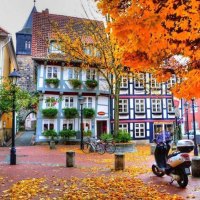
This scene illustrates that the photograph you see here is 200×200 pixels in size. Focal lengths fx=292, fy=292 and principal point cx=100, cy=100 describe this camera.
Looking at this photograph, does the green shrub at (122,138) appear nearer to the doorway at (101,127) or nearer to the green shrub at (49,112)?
the green shrub at (49,112)

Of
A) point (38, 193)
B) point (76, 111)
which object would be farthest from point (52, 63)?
point (38, 193)

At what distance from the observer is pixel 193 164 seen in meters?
10.3

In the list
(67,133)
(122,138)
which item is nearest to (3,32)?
(67,133)

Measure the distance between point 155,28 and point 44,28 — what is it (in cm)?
3075

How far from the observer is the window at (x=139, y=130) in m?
33.7

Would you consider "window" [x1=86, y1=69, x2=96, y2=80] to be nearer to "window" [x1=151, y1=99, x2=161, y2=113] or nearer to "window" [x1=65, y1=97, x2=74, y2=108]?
"window" [x1=65, y1=97, x2=74, y2=108]

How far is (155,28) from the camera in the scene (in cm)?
460

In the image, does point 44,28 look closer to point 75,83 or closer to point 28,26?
point 75,83

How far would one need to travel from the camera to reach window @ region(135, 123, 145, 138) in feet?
110

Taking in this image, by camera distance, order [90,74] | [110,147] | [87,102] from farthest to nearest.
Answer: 1. [90,74]
2. [87,102]
3. [110,147]

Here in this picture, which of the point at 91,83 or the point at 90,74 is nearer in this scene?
the point at 91,83

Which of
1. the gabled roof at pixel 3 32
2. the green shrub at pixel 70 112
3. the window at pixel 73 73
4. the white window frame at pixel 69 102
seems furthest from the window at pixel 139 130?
the gabled roof at pixel 3 32

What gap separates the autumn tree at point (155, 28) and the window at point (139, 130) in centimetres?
2683

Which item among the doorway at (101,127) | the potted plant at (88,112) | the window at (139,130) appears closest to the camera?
the potted plant at (88,112)
